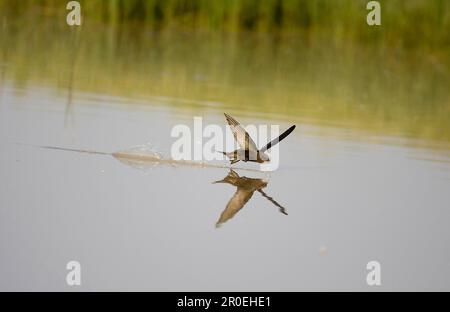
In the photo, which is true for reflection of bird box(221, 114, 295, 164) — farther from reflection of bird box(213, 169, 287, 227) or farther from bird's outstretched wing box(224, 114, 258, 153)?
reflection of bird box(213, 169, 287, 227)

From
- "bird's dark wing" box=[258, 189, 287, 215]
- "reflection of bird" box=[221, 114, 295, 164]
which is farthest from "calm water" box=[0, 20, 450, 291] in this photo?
"reflection of bird" box=[221, 114, 295, 164]

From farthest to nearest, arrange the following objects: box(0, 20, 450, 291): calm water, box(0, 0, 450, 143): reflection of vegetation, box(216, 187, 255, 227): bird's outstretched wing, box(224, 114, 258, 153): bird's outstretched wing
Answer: box(0, 0, 450, 143): reflection of vegetation
box(224, 114, 258, 153): bird's outstretched wing
box(216, 187, 255, 227): bird's outstretched wing
box(0, 20, 450, 291): calm water

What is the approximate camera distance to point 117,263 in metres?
4.68

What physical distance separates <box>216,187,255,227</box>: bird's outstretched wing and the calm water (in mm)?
41

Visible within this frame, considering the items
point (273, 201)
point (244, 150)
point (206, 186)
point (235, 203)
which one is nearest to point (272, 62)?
point (244, 150)

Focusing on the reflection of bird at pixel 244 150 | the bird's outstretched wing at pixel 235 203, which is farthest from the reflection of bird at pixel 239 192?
the reflection of bird at pixel 244 150

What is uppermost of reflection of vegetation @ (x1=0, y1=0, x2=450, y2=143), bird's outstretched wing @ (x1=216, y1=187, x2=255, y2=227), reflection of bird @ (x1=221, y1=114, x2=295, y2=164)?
reflection of vegetation @ (x1=0, y1=0, x2=450, y2=143)

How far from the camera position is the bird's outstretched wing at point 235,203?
213 inches

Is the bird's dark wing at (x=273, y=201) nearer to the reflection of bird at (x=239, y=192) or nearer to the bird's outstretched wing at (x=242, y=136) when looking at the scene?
the reflection of bird at (x=239, y=192)

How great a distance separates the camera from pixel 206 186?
5984 millimetres

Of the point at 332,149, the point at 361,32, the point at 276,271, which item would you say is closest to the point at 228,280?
the point at 276,271

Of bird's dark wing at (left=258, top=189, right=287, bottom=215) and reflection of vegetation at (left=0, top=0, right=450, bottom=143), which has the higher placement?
reflection of vegetation at (left=0, top=0, right=450, bottom=143)

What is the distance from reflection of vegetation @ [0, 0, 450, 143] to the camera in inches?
346
